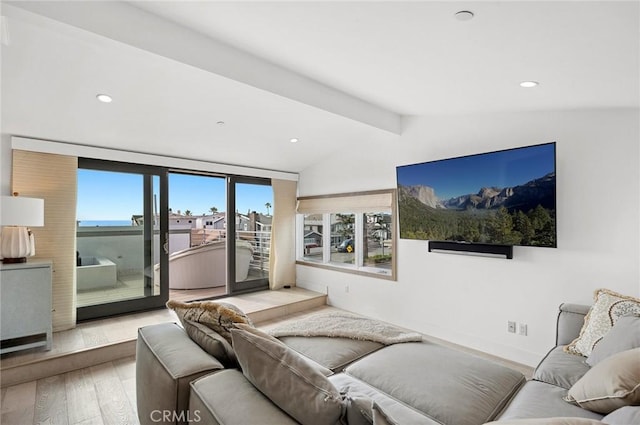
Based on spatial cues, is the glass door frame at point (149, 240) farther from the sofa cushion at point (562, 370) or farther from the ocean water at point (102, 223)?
the sofa cushion at point (562, 370)

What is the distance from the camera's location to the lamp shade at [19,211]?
2.67 metres

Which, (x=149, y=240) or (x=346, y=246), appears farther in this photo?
(x=346, y=246)

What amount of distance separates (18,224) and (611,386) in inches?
156

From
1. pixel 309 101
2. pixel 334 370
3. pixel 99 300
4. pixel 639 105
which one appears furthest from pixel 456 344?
pixel 99 300

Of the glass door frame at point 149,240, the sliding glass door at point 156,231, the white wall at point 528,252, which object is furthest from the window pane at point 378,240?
the glass door frame at point 149,240

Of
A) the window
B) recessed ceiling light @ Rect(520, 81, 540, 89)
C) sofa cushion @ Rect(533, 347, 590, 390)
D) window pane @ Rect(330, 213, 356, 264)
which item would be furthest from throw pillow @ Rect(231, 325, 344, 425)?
window pane @ Rect(330, 213, 356, 264)

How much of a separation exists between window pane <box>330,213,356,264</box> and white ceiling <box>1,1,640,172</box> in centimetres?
166

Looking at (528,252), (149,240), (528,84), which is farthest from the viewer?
(149,240)

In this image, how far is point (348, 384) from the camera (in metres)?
1.70

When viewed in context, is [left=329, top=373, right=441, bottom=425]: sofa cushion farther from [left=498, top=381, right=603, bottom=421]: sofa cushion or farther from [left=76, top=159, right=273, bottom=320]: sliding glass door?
[left=76, top=159, right=273, bottom=320]: sliding glass door

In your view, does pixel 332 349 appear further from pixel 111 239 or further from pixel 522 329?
pixel 111 239

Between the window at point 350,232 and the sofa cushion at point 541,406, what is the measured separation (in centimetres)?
240

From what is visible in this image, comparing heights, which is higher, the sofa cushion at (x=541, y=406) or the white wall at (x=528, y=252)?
the white wall at (x=528, y=252)

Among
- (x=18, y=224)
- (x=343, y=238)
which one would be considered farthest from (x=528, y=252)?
(x=18, y=224)
